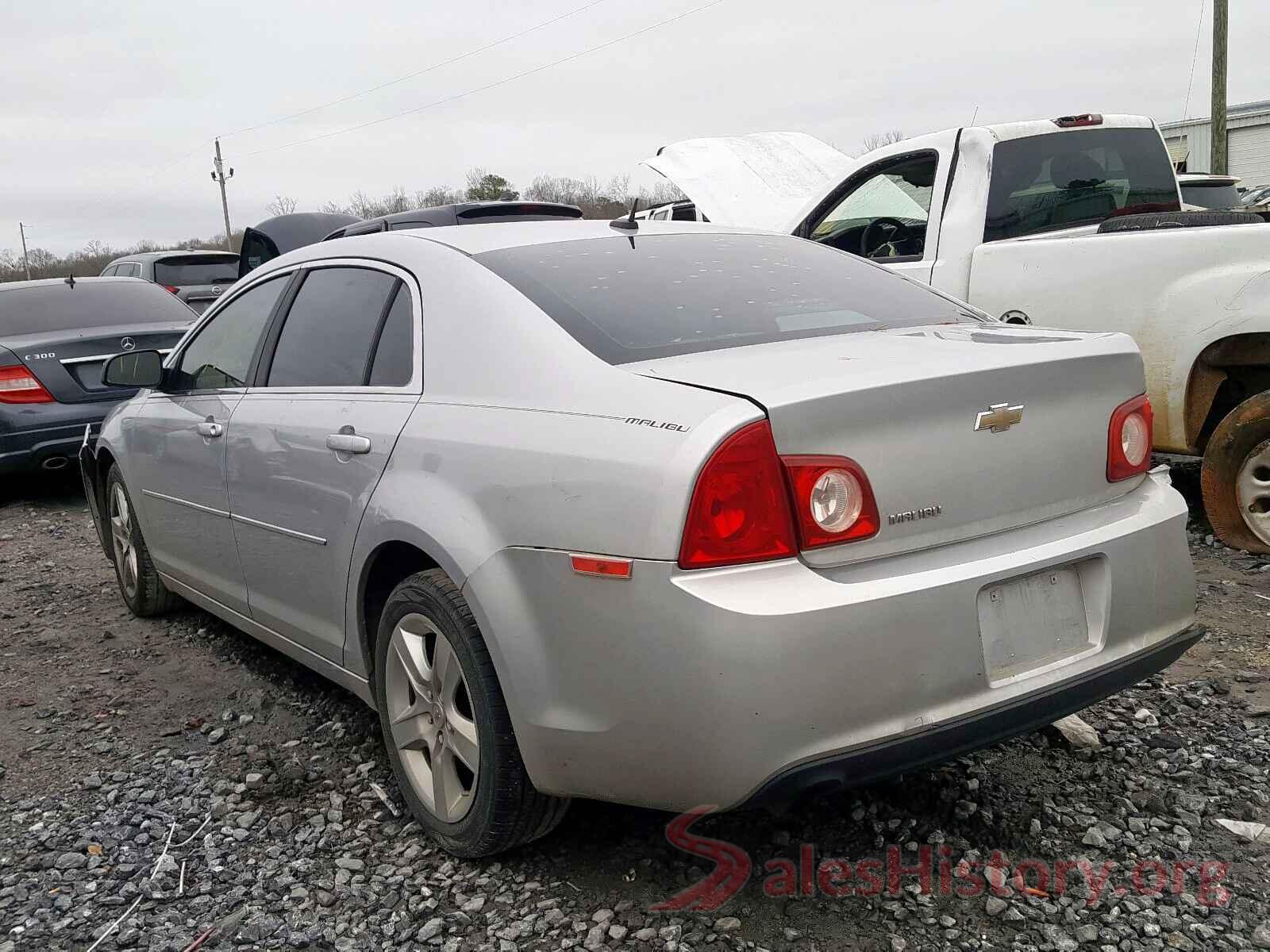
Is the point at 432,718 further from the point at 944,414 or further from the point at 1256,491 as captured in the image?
the point at 1256,491

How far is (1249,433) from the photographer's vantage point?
4.66 meters

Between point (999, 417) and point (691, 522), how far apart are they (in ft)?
2.46

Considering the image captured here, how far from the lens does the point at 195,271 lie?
1447 cm

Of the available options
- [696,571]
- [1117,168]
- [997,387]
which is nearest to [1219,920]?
[997,387]

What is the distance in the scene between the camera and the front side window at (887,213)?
19.5 feet

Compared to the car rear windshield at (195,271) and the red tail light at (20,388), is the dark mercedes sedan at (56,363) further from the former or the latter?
the car rear windshield at (195,271)

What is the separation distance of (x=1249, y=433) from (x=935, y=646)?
3.06 metres

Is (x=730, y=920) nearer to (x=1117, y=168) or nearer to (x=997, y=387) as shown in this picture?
(x=997, y=387)

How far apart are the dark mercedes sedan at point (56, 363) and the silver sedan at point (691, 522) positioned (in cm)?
475

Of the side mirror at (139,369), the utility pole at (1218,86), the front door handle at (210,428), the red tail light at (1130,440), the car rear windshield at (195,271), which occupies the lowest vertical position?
the red tail light at (1130,440)

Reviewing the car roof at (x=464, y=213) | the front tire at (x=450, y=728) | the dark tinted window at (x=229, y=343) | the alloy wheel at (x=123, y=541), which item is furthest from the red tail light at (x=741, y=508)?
the car roof at (x=464, y=213)

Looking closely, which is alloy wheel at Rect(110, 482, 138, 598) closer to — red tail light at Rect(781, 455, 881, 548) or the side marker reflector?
the side marker reflector

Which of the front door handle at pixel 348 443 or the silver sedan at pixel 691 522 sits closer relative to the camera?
the silver sedan at pixel 691 522

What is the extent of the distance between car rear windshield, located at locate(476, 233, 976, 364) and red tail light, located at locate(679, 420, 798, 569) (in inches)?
19.4
